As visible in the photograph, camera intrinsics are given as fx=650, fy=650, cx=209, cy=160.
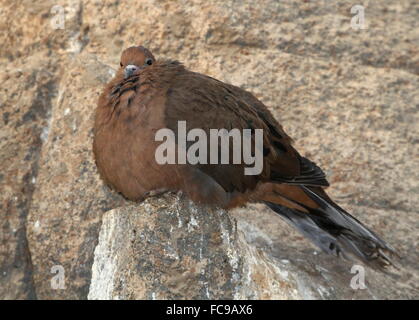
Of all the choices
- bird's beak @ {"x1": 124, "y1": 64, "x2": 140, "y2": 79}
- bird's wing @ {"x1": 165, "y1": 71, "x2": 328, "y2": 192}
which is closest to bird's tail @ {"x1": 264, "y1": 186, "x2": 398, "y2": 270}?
bird's wing @ {"x1": 165, "y1": 71, "x2": 328, "y2": 192}

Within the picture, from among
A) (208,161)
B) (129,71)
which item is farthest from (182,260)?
(129,71)

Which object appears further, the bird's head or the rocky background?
the rocky background

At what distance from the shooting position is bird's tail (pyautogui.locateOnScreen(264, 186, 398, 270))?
4645mm

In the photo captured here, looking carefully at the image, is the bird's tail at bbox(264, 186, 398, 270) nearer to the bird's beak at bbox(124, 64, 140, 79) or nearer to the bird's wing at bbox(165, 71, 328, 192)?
the bird's wing at bbox(165, 71, 328, 192)

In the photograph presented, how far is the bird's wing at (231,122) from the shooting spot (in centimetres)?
430

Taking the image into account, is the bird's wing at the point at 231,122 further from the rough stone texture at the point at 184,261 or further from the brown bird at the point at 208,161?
the rough stone texture at the point at 184,261

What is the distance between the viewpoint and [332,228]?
4.79m

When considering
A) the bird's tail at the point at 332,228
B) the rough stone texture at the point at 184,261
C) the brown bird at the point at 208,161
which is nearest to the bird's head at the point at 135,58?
the brown bird at the point at 208,161

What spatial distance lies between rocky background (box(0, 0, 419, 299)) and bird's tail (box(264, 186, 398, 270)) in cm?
18

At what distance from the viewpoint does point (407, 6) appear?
6.18 meters

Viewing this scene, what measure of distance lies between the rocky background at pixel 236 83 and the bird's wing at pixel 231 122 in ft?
2.21

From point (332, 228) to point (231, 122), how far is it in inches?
44.4
